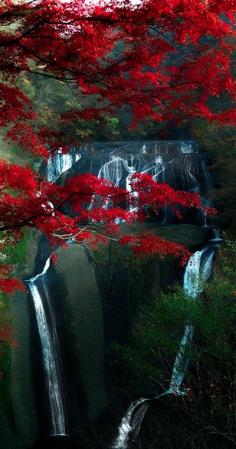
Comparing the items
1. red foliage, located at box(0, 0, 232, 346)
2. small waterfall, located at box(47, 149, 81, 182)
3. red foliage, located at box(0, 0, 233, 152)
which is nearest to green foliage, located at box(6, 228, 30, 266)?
small waterfall, located at box(47, 149, 81, 182)

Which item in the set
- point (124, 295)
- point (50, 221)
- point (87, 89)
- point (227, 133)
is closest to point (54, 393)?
point (124, 295)

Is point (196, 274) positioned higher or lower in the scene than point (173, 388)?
higher

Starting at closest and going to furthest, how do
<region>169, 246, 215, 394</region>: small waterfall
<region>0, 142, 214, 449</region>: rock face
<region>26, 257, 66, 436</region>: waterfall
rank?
<region>0, 142, 214, 449</region>: rock face, <region>26, 257, 66, 436</region>: waterfall, <region>169, 246, 215, 394</region>: small waterfall

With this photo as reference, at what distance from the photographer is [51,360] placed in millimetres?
12555

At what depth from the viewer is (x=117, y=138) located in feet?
91.0

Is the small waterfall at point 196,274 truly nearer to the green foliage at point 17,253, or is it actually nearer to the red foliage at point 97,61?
the green foliage at point 17,253

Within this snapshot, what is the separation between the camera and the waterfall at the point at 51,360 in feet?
38.7

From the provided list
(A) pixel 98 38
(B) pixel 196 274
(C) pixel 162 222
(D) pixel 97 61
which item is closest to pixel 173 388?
(B) pixel 196 274

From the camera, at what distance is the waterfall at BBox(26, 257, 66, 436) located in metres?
11.8

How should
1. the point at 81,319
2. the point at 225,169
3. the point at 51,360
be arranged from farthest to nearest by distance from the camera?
the point at 225,169
the point at 81,319
the point at 51,360

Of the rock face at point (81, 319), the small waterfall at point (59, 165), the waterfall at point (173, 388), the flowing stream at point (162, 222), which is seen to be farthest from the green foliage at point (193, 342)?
the small waterfall at point (59, 165)

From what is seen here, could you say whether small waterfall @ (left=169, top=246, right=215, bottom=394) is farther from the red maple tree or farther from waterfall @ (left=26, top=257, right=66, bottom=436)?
the red maple tree

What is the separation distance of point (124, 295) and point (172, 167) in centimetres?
726

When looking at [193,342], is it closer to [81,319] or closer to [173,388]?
[173,388]
